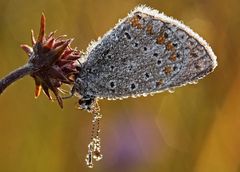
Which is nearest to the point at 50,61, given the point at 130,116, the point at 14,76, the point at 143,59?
the point at 14,76

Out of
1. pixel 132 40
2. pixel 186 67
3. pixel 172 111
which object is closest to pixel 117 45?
pixel 132 40

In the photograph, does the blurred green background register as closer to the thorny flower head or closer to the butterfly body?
the butterfly body

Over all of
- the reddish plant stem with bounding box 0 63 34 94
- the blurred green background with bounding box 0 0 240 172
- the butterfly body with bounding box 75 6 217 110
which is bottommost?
the reddish plant stem with bounding box 0 63 34 94

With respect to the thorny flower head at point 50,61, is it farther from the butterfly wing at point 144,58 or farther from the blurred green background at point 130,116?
the blurred green background at point 130,116

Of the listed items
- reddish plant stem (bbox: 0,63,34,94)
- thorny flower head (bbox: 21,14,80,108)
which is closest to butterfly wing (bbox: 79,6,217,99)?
thorny flower head (bbox: 21,14,80,108)

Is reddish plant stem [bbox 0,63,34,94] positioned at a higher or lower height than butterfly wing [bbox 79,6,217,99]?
lower

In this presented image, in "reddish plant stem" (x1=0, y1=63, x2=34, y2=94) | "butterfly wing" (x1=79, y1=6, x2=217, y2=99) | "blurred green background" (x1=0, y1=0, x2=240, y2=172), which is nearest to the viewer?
"reddish plant stem" (x1=0, y1=63, x2=34, y2=94)

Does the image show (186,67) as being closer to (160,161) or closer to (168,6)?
(160,161)
